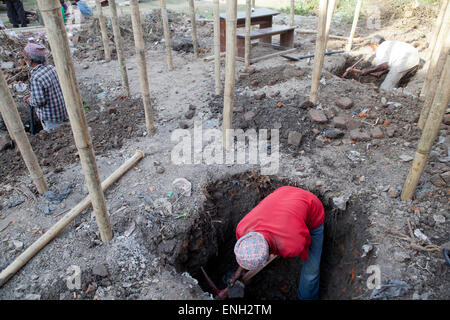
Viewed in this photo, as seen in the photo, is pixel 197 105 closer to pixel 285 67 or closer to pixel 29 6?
pixel 285 67

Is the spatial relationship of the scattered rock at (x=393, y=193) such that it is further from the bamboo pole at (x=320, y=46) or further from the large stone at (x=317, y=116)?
the bamboo pole at (x=320, y=46)

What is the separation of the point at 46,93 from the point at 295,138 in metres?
3.61

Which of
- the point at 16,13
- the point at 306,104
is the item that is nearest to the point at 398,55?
the point at 306,104

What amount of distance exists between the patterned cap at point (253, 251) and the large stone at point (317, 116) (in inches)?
94.0

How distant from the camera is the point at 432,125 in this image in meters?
2.68

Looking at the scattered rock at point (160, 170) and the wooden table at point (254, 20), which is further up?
the wooden table at point (254, 20)

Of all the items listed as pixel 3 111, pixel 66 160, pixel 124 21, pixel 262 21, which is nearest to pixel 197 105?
pixel 66 160

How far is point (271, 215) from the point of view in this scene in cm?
274

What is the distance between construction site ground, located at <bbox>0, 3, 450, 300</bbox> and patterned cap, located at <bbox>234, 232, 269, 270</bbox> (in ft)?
1.77

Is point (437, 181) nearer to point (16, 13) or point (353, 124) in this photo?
point (353, 124)

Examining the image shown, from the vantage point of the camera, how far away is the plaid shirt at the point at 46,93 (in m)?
4.19

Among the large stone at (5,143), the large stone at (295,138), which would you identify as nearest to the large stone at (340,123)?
the large stone at (295,138)

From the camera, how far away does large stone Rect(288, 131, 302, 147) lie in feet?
13.4

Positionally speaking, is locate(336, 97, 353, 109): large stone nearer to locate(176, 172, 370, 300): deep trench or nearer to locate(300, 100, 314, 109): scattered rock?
locate(300, 100, 314, 109): scattered rock
